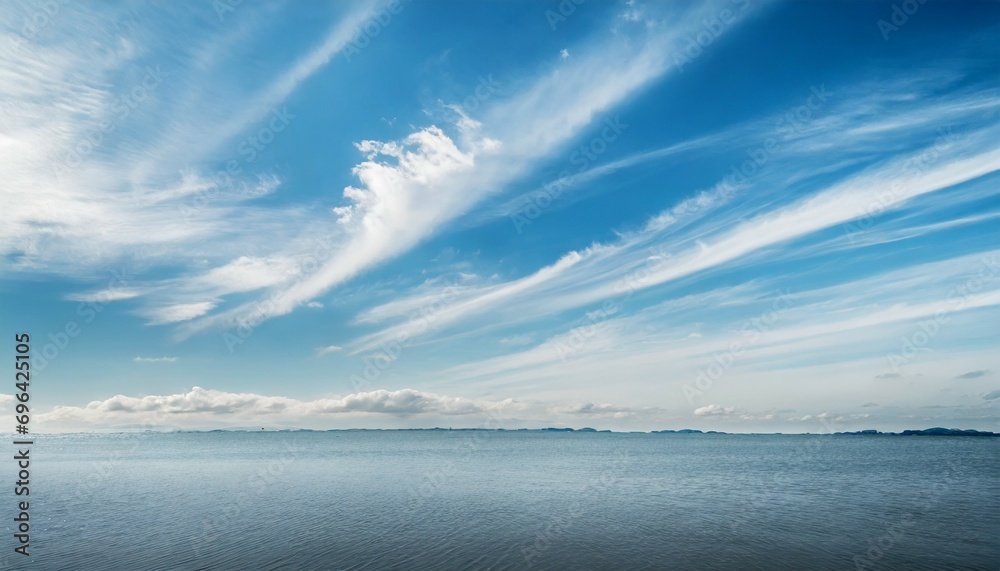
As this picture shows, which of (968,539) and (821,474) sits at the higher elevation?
(968,539)

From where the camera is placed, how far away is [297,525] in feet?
111

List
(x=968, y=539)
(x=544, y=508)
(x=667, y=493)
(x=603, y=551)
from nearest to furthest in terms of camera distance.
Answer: (x=603, y=551), (x=968, y=539), (x=544, y=508), (x=667, y=493)

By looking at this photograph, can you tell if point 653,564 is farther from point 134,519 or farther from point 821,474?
point 821,474

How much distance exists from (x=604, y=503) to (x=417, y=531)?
18.1m

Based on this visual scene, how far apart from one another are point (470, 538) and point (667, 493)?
26.9m

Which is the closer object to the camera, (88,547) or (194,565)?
(194,565)

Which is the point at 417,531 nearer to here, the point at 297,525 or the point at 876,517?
the point at 297,525

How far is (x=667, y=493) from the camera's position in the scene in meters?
48.3

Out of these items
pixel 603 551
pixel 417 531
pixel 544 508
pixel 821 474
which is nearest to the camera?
pixel 603 551

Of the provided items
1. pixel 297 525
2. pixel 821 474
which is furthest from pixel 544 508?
pixel 821 474

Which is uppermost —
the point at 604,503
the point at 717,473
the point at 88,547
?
the point at 88,547

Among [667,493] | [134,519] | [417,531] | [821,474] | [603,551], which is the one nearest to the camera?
[603,551]

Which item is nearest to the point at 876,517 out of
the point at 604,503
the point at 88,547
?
the point at 604,503

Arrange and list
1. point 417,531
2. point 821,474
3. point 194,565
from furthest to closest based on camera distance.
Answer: point 821,474, point 417,531, point 194,565
